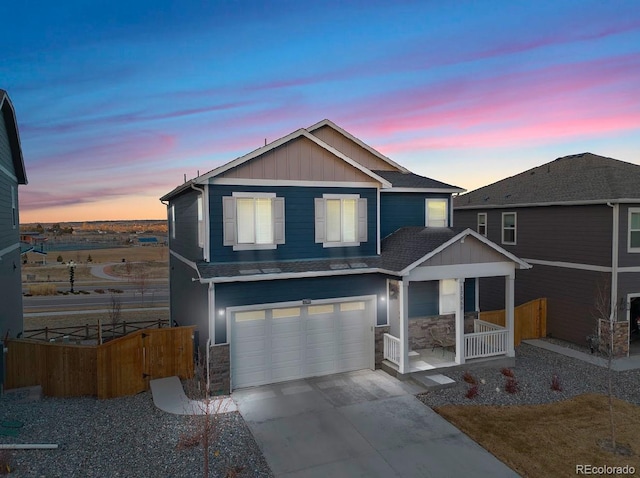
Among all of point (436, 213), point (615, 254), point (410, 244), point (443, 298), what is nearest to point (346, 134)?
point (436, 213)

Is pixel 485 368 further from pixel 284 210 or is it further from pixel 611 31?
pixel 611 31

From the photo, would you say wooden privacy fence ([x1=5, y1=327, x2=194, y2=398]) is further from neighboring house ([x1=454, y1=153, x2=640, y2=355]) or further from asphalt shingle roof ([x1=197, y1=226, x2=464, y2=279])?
neighboring house ([x1=454, y1=153, x2=640, y2=355])

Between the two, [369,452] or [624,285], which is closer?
[369,452]

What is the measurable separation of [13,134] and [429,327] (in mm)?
17581

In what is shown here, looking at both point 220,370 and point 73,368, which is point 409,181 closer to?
point 220,370

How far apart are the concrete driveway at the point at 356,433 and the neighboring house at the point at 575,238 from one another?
7148mm

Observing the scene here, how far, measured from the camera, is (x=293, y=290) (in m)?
12.6

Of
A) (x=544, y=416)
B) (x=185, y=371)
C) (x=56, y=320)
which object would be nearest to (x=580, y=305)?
(x=544, y=416)

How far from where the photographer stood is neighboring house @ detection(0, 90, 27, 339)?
14.1 m

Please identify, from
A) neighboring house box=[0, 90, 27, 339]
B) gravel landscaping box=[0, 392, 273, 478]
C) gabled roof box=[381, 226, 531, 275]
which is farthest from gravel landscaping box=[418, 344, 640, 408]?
neighboring house box=[0, 90, 27, 339]

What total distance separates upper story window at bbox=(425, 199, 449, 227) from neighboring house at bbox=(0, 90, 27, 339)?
1446 centimetres

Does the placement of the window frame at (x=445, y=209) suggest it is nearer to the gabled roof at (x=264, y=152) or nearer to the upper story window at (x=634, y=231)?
the gabled roof at (x=264, y=152)

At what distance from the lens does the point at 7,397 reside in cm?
1079

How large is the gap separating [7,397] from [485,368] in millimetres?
13564
